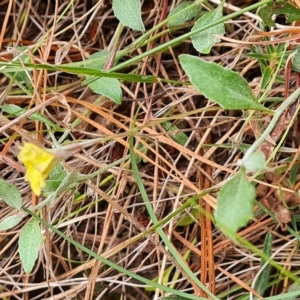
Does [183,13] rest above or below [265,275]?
above

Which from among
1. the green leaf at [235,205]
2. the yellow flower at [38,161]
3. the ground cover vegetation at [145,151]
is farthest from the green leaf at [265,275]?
the yellow flower at [38,161]

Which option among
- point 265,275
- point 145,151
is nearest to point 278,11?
point 145,151

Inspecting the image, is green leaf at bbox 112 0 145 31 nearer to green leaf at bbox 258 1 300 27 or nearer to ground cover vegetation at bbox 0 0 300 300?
ground cover vegetation at bbox 0 0 300 300

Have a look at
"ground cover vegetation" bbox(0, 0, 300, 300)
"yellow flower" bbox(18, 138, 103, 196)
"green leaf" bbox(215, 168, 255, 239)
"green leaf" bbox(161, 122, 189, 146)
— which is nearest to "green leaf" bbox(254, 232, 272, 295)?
"ground cover vegetation" bbox(0, 0, 300, 300)

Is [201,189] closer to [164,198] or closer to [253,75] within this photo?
[164,198]

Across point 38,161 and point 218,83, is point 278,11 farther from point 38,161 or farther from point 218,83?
point 38,161

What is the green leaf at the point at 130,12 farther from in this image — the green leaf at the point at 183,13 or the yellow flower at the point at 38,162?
the yellow flower at the point at 38,162

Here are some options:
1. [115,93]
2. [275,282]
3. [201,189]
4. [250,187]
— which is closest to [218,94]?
[250,187]
